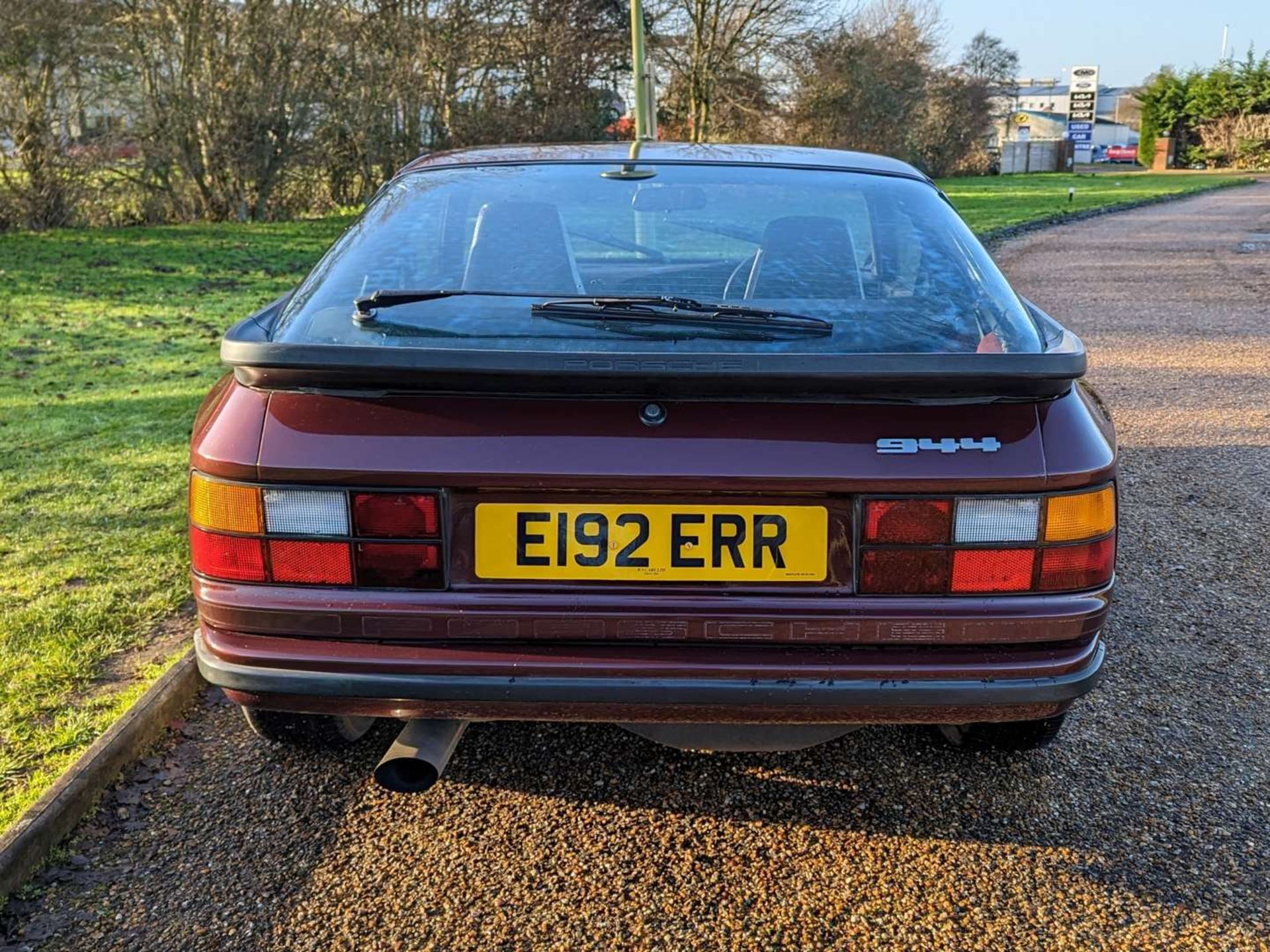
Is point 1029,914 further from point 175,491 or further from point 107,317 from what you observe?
point 107,317

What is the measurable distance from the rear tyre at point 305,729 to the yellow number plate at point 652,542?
34.7 inches

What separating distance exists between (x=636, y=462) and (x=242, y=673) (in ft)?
3.11

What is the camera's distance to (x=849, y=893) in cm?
239

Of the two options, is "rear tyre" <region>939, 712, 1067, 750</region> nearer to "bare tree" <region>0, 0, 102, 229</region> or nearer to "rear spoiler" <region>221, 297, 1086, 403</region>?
"rear spoiler" <region>221, 297, 1086, 403</region>

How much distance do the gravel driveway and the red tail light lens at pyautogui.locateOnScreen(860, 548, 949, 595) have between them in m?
0.73

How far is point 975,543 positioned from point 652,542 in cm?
66

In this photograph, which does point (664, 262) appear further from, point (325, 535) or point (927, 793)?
point (927, 793)

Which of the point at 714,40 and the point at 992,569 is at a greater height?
the point at 714,40

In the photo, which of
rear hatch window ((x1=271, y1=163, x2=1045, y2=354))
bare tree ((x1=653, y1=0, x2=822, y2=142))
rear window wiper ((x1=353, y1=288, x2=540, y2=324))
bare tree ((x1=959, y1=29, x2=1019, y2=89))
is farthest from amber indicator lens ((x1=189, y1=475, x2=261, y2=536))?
bare tree ((x1=959, y1=29, x2=1019, y2=89))

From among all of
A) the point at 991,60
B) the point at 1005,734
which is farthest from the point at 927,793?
the point at 991,60

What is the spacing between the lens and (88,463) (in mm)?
5422

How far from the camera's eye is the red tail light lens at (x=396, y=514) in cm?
214

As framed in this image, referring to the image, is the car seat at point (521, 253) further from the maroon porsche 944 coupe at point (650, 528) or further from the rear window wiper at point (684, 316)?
the maroon porsche 944 coupe at point (650, 528)

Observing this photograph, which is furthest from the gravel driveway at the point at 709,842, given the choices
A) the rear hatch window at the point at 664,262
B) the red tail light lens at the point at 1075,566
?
the rear hatch window at the point at 664,262
